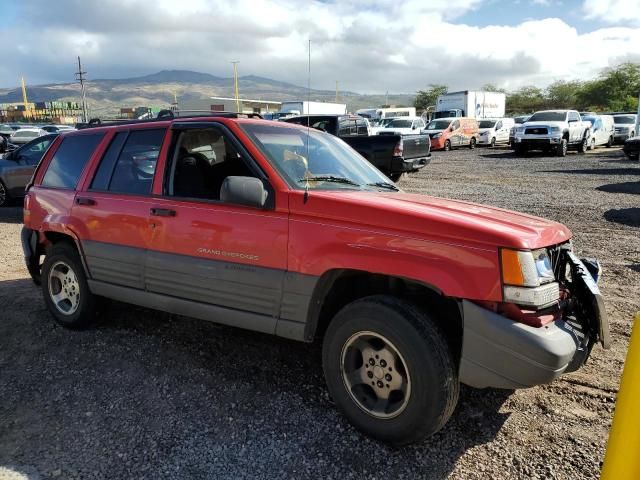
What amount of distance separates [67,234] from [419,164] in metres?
10.1

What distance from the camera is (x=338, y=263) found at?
114 inches

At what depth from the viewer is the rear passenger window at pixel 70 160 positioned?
4484 millimetres

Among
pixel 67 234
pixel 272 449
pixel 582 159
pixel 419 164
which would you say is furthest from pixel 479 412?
pixel 582 159

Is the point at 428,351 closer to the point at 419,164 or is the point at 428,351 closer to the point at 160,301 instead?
the point at 160,301

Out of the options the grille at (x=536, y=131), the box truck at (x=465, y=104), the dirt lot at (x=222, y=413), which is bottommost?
the dirt lot at (x=222, y=413)

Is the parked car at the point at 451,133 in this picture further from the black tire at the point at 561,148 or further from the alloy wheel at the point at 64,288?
the alloy wheel at the point at 64,288

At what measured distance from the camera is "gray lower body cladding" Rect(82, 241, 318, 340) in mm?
3125

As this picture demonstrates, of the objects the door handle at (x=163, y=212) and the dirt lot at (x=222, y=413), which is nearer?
the dirt lot at (x=222, y=413)

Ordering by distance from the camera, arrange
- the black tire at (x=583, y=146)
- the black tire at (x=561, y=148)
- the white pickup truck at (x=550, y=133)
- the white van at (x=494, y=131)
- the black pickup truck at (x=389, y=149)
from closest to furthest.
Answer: the black pickup truck at (x=389, y=149) < the white pickup truck at (x=550, y=133) < the black tire at (x=561, y=148) < the black tire at (x=583, y=146) < the white van at (x=494, y=131)

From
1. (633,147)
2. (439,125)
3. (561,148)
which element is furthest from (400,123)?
(633,147)

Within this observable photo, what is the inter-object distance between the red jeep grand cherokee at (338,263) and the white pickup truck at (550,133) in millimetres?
20808

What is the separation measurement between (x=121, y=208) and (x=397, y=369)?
2523 mm

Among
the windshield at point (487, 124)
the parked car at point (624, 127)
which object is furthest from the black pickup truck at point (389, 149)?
the parked car at point (624, 127)

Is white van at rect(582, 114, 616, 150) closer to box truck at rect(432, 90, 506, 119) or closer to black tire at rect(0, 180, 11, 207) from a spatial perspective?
box truck at rect(432, 90, 506, 119)
